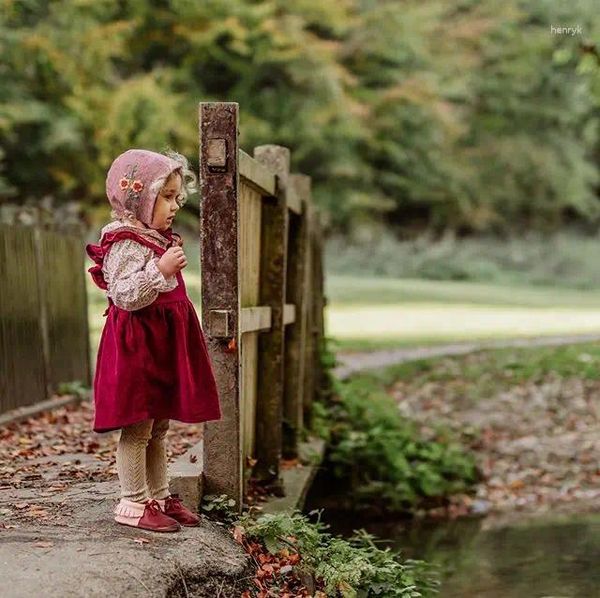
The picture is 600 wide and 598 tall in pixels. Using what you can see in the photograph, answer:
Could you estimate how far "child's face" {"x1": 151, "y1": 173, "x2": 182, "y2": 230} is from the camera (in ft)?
15.2

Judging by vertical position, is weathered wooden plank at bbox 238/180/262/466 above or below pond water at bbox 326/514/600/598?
above

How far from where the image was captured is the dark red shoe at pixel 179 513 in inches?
189

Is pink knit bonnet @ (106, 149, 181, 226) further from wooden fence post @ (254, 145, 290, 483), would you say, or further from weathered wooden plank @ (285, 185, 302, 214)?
weathered wooden plank @ (285, 185, 302, 214)

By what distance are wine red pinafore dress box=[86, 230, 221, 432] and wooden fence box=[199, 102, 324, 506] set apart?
16.0 inches

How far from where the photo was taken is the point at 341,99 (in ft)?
97.7

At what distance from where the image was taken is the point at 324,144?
102ft

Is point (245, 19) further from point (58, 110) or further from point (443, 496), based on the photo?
point (443, 496)

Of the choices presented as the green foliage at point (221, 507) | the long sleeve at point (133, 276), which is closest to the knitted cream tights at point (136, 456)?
the green foliage at point (221, 507)

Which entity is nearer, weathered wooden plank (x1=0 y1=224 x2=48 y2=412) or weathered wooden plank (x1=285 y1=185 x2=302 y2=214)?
weathered wooden plank (x1=285 y1=185 x2=302 y2=214)

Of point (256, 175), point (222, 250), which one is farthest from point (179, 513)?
point (256, 175)

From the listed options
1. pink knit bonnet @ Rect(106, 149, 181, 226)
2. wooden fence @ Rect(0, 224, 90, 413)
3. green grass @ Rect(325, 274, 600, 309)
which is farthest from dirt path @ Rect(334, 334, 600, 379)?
green grass @ Rect(325, 274, 600, 309)

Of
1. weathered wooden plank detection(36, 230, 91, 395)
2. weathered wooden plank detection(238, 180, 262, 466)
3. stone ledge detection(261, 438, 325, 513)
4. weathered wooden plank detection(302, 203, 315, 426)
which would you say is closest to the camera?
weathered wooden plank detection(238, 180, 262, 466)

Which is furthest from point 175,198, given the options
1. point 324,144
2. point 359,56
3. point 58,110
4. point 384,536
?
point 359,56

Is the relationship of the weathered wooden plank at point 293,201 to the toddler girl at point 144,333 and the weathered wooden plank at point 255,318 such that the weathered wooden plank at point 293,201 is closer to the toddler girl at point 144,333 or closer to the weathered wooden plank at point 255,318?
the weathered wooden plank at point 255,318
